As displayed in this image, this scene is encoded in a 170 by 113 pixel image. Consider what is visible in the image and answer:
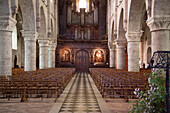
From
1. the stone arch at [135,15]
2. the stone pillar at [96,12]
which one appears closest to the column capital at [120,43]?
the stone arch at [135,15]

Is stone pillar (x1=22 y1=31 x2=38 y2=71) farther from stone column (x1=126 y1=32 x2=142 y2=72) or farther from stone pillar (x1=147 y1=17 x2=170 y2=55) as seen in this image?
stone pillar (x1=147 y1=17 x2=170 y2=55)

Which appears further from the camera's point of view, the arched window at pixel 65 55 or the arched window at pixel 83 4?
the arched window at pixel 83 4

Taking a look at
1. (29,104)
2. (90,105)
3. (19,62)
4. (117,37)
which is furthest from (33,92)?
(19,62)

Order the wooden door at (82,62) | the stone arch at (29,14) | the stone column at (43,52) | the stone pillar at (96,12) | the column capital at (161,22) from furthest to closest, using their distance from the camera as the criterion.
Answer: the stone pillar at (96,12)
the wooden door at (82,62)
the stone column at (43,52)
the stone arch at (29,14)
the column capital at (161,22)

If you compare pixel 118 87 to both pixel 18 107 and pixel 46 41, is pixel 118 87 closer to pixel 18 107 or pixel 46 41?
pixel 18 107

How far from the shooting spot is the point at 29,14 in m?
19.3

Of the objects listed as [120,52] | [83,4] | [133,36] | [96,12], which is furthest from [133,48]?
[83,4]

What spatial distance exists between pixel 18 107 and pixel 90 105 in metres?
2.82

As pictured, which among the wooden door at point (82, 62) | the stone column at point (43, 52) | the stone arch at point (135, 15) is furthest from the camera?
the wooden door at point (82, 62)

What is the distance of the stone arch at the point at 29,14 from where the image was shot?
18781 millimetres

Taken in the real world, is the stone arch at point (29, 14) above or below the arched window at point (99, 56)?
above

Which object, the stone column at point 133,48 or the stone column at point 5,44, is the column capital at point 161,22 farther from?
the stone column at point 5,44

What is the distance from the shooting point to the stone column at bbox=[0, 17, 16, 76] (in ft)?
40.2

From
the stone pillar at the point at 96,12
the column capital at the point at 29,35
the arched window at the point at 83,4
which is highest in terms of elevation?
the arched window at the point at 83,4
